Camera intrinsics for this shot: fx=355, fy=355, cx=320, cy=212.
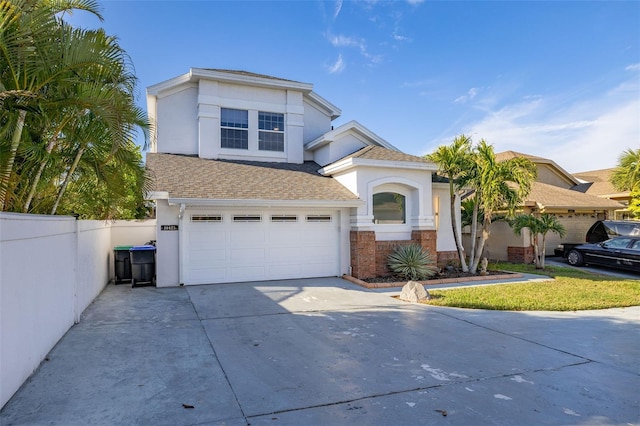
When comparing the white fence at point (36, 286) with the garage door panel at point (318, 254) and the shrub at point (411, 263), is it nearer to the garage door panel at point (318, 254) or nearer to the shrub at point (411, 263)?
the garage door panel at point (318, 254)

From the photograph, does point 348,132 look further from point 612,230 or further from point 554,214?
point 612,230

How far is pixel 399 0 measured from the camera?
13.8 m

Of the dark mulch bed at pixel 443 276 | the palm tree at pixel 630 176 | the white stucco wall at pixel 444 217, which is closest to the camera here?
the dark mulch bed at pixel 443 276

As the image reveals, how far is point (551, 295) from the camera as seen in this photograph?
984 cm

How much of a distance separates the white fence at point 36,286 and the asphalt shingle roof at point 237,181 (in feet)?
10.5

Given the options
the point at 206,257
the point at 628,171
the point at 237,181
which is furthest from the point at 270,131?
the point at 628,171

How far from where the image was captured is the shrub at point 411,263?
474 inches

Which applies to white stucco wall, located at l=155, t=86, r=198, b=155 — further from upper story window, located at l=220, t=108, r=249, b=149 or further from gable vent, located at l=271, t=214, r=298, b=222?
gable vent, located at l=271, t=214, r=298, b=222

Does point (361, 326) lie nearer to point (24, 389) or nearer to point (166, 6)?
point (24, 389)

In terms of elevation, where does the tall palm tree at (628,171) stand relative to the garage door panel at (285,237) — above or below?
above

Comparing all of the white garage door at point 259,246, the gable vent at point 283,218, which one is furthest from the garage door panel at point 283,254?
the gable vent at point 283,218

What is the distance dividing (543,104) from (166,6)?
17067 millimetres

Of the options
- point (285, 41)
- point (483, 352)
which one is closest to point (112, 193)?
point (483, 352)

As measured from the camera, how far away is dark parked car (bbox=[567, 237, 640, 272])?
13.5m
